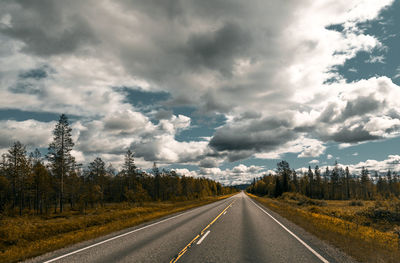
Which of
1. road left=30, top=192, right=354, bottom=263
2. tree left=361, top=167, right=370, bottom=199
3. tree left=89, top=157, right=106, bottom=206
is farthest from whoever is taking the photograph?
tree left=361, top=167, right=370, bottom=199

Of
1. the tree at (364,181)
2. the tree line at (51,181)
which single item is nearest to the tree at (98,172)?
the tree line at (51,181)

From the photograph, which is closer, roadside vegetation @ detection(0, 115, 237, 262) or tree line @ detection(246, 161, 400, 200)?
roadside vegetation @ detection(0, 115, 237, 262)

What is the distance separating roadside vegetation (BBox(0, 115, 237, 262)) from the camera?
12844mm

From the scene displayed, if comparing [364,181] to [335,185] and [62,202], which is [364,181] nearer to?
[335,185]

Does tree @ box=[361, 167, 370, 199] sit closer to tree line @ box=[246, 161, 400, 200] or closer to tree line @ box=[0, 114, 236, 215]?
tree line @ box=[246, 161, 400, 200]

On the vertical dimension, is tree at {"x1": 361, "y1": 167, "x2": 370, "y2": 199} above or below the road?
below

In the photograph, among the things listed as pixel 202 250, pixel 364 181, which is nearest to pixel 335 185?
pixel 364 181

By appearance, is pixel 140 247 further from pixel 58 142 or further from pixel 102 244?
pixel 58 142

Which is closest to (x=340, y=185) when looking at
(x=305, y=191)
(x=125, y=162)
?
(x=305, y=191)

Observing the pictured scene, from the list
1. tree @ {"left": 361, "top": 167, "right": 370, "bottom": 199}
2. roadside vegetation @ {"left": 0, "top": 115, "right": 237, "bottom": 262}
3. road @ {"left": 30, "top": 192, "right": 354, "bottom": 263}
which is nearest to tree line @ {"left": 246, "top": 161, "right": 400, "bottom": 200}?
tree @ {"left": 361, "top": 167, "right": 370, "bottom": 199}

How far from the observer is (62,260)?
24.6ft

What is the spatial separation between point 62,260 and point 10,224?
32.7 ft

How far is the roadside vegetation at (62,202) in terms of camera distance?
12.8 meters

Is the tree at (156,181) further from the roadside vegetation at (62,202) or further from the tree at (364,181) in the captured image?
the tree at (364,181)
